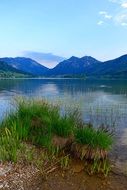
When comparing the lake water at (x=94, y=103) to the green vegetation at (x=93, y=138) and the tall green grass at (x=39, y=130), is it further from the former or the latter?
the tall green grass at (x=39, y=130)

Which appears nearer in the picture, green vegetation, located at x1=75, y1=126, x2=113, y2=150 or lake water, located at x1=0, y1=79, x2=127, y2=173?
green vegetation, located at x1=75, y1=126, x2=113, y2=150

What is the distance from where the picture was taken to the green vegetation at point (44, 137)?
13.6m

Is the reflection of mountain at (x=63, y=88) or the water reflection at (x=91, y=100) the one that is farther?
the reflection of mountain at (x=63, y=88)

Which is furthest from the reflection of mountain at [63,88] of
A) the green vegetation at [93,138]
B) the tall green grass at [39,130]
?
the green vegetation at [93,138]

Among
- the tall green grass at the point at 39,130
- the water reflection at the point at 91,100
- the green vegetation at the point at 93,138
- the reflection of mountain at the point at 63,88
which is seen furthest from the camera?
the reflection of mountain at the point at 63,88

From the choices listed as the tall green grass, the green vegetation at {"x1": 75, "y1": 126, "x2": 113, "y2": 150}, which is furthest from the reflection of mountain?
the green vegetation at {"x1": 75, "y1": 126, "x2": 113, "y2": 150}

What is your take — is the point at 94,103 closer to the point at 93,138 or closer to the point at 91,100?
the point at 91,100

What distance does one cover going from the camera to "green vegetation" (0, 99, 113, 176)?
13587 millimetres

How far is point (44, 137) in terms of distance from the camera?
1524 cm

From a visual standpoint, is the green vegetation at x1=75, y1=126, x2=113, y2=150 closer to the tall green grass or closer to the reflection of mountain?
the tall green grass

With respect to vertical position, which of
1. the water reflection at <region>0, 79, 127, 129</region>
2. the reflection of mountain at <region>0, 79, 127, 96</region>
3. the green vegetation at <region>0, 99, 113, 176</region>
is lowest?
the reflection of mountain at <region>0, 79, 127, 96</region>

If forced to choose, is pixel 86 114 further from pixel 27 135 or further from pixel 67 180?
pixel 67 180

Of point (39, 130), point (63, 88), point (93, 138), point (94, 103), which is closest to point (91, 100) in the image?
point (94, 103)

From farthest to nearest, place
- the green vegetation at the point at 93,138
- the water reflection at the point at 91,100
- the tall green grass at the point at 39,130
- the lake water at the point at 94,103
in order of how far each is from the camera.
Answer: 1. the water reflection at the point at 91,100
2. the lake water at the point at 94,103
3. the green vegetation at the point at 93,138
4. the tall green grass at the point at 39,130
